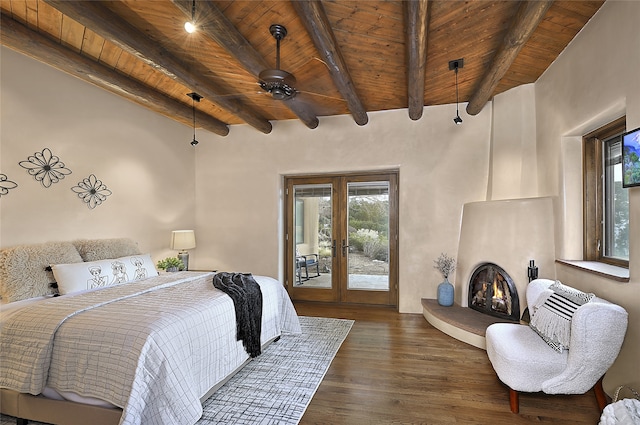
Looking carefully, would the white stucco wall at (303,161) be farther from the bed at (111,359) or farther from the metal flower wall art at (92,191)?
the bed at (111,359)

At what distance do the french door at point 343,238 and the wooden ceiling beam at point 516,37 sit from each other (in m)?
1.97

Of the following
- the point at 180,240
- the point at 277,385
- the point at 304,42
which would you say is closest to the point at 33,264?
the point at 180,240

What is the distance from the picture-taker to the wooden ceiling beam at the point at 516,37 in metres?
2.22

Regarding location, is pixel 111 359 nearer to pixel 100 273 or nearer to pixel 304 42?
pixel 100 273

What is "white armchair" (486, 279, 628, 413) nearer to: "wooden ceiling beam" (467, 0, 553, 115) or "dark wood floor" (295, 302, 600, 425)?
"dark wood floor" (295, 302, 600, 425)

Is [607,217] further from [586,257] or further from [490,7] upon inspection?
[490,7]

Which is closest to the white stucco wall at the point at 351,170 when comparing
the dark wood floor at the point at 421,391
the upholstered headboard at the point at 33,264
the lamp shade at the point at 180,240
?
the lamp shade at the point at 180,240

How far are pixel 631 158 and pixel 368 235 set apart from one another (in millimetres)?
3242

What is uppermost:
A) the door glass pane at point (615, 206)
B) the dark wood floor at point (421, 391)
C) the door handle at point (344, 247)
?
the door glass pane at point (615, 206)

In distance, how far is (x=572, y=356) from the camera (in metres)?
2.09

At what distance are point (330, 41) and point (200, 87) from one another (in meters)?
1.68

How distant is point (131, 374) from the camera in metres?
1.85

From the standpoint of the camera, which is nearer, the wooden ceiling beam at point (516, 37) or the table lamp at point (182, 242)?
the wooden ceiling beam at point (516, 37)

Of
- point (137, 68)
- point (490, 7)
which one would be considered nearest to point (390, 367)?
point (490, 7)
